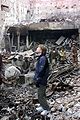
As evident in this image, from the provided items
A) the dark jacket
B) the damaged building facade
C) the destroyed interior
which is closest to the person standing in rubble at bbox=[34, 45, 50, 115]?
the dark jacket

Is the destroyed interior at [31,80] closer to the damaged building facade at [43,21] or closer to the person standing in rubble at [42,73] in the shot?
the damaged building facade at [43,21]

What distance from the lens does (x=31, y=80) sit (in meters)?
13.1

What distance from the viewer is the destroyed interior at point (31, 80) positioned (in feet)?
26.5

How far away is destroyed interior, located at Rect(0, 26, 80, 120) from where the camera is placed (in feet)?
26.5

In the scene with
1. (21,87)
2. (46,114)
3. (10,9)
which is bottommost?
(21,87)

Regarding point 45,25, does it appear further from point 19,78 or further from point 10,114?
point 10,114

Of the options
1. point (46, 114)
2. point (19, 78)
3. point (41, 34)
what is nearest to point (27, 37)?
point (41, 34)

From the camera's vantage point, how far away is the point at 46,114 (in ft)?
22.6

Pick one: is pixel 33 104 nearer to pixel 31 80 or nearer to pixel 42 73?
pixel 42 73

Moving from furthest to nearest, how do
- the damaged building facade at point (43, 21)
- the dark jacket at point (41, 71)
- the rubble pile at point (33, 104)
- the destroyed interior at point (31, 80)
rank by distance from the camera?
the damaged building facade at point (43, 21), the destroyed interior at point (31, 80), the rubble pile at point (33, 104), the dark jacket at point (41, 71)

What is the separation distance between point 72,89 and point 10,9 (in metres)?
13.4

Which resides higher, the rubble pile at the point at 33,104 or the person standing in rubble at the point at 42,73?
the person standing in rubble at the point at 42,73

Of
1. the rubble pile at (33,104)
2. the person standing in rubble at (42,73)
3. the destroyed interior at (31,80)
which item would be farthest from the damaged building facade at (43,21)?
the person standing in rubble at (42,73)

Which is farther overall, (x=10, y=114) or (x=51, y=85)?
(x=51, y=85)
